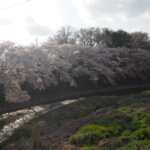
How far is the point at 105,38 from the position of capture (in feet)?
90.4

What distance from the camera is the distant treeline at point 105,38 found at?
89.4 feet

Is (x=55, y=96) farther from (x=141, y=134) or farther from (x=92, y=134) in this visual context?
(x=141, y=134)

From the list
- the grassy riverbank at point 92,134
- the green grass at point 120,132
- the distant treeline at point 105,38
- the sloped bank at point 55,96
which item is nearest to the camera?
the green grass at point 120,132

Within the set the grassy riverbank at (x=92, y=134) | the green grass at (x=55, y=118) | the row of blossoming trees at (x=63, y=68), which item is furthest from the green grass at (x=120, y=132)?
the row of blossoming trees at (x=63, y=68)

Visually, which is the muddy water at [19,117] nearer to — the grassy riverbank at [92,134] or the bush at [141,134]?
the grassy riverbank at [92,134]

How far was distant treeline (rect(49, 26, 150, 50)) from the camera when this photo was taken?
27250 mm

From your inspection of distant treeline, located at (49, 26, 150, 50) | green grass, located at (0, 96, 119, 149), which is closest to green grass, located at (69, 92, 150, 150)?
green grass, located at (0, 96, 119, 149)

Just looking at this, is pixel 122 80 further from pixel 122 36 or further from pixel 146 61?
pixel 122 36

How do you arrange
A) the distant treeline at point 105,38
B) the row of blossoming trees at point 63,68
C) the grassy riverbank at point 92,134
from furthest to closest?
the distant treeline at point 105,38 < the row of blossoming trees at point 63,68 < the grassy riverbank at point 92,134

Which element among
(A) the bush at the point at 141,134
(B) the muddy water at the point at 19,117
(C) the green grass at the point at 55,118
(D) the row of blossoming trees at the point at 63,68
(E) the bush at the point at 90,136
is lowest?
(B) the muddy water at the point at 19,117

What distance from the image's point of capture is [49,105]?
32.8 feet

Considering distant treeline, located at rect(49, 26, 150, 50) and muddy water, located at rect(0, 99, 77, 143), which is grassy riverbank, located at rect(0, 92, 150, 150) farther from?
distant treeline, located at rect(49, 26, 150, 50)

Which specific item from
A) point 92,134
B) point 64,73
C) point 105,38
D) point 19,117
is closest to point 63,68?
point 64,73

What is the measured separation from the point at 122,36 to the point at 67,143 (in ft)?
80.9
